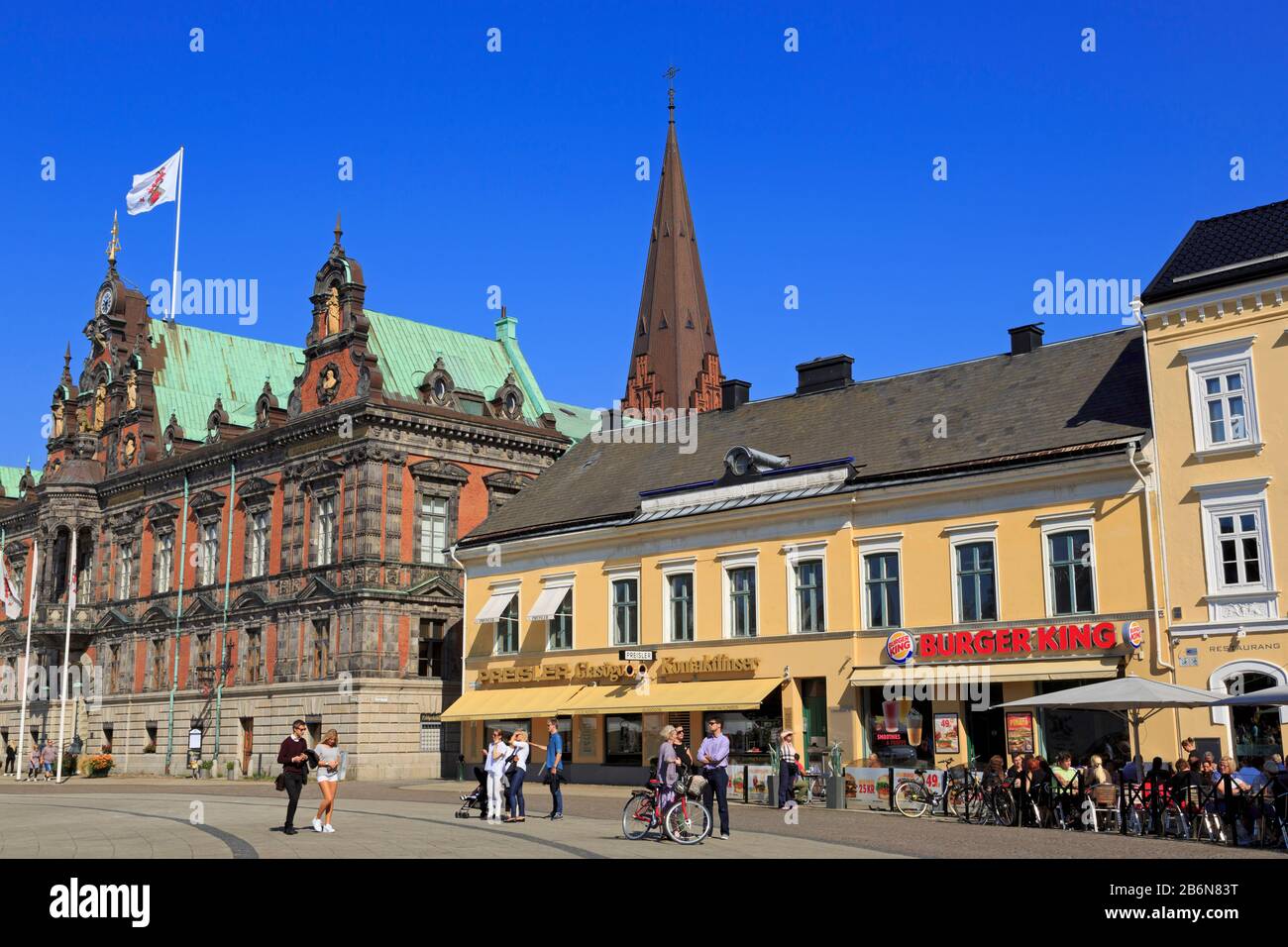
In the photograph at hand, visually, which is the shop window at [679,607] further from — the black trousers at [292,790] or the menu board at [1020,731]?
the black trousers at [292,790]

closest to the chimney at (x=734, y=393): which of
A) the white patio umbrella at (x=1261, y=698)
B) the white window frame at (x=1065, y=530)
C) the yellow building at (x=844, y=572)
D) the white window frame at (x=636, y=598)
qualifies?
the yellow building at (x=844, y=572)

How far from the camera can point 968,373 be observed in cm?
3966

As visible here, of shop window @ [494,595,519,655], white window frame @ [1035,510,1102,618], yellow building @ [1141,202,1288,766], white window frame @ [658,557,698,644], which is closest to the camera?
yellow building @ [1141,202,1288,766]

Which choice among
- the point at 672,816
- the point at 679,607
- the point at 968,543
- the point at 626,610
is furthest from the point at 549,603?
the point at 672,816

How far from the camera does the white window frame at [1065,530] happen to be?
32375mm

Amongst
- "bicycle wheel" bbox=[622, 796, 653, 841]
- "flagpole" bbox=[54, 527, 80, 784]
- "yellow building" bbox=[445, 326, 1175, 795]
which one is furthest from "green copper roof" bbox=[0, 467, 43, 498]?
"bicycle wheel" bbox=[622, 796, 653, 841]

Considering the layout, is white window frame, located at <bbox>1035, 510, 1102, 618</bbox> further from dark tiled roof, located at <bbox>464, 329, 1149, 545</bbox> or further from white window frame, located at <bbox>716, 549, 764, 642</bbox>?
white window frame, located at <bbox>716, 549, 764, 642</bbox>

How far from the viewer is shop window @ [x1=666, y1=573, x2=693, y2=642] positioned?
40719 mm

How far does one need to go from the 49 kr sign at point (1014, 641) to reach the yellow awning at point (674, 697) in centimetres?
432

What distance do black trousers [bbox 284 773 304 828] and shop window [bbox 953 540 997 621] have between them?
18.4 meters

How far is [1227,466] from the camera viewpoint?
3083 centimetres
